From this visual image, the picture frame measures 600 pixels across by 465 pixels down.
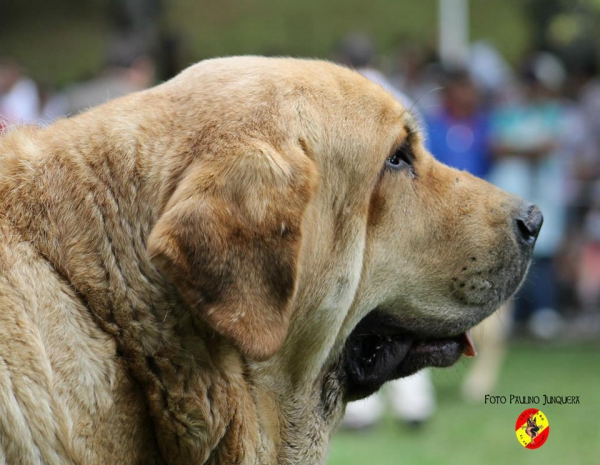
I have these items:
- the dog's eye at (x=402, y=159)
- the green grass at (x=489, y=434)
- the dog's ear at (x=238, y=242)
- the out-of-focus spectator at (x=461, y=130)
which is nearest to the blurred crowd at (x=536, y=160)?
the out-of-focus spectator at (x=461, y=130)

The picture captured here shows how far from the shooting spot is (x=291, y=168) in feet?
9.00

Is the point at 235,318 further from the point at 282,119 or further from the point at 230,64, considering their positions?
the point at 230,64

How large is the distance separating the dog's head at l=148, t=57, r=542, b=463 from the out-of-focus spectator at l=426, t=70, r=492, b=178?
5647mm

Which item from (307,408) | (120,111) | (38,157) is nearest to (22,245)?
(38,157)

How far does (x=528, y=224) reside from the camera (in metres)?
3.46

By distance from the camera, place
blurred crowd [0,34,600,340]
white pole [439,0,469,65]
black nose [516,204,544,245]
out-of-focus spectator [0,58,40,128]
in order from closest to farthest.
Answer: black nose [516,204,544,245] < blurred crowd [0,34,600,340] < out-of-focus spectator [0,58,40,128] < white pole [439,0,469,65]

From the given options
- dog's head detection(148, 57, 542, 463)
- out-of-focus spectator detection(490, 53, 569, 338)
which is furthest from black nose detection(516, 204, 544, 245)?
out-of-focus spectator detection(490, 53, 569, 338)

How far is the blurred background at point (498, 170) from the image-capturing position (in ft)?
23.1

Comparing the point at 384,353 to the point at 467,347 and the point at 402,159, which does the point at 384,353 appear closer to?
the point at 467,347

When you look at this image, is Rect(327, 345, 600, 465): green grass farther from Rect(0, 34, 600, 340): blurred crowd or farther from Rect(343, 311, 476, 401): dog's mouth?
Rect(0, 34, 600, 340): blurred crowd

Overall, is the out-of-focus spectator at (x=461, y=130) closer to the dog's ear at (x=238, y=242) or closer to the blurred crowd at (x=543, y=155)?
the blurred crowd at (x=543, y=155)

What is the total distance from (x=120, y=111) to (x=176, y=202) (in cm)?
51

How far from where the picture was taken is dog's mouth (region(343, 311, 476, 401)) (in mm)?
3275

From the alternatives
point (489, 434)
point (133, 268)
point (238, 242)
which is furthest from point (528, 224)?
point (489, 434)
